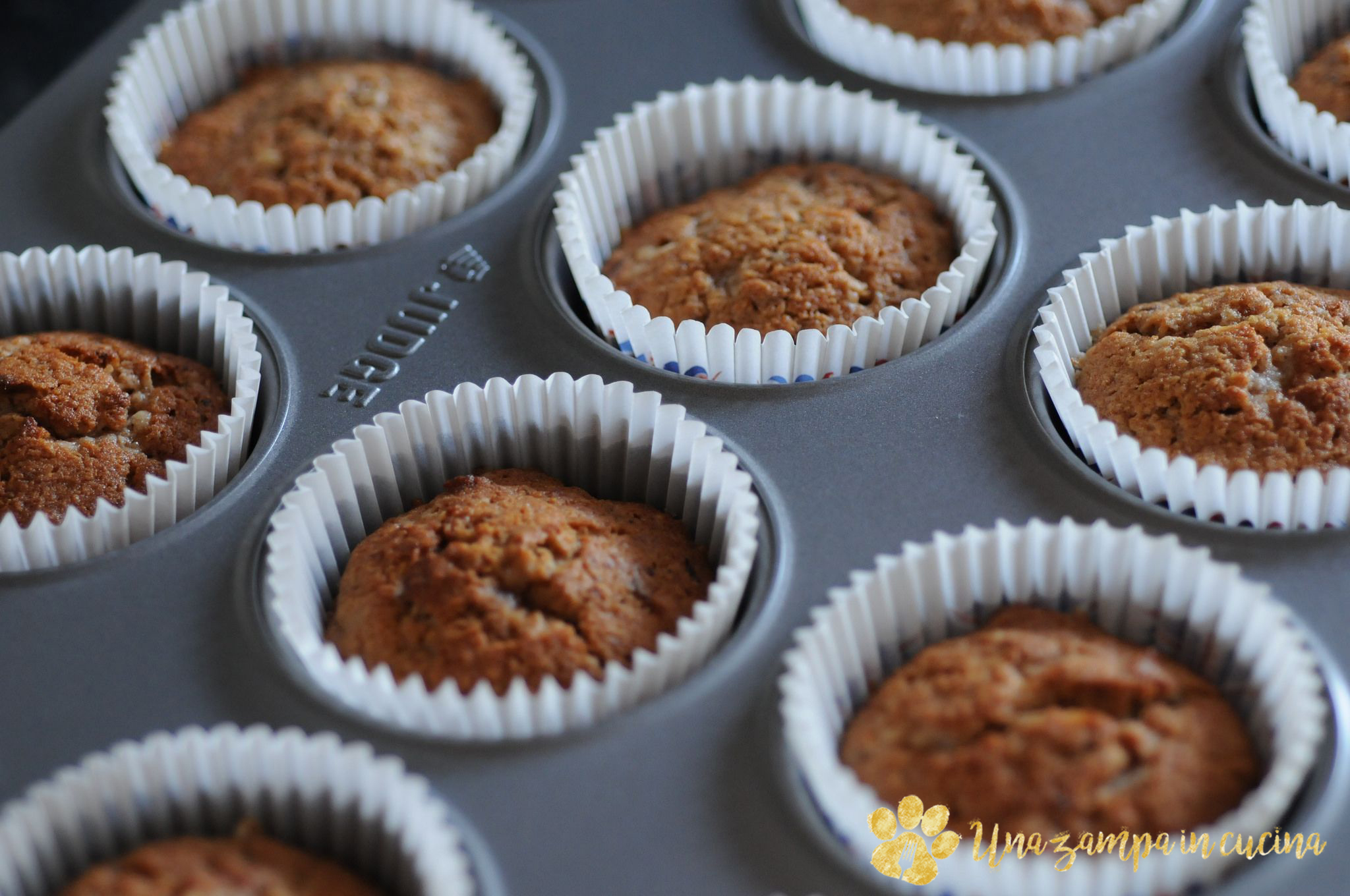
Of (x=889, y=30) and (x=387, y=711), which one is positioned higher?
(x=889, y=30)

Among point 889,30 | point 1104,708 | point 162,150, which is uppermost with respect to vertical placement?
point 889,30

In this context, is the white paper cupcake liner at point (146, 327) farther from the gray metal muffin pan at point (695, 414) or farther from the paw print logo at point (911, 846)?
the paw print logo at point (911, 846)

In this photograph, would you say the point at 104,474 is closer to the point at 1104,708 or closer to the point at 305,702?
the point at 305,702

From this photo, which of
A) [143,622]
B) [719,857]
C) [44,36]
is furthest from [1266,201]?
[44,36]

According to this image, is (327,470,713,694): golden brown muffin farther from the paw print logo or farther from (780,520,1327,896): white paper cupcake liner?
the paw print logo

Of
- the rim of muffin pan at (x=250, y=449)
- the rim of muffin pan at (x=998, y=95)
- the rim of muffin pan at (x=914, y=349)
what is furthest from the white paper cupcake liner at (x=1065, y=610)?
the rim of muffin pan at (x=998, y=95)

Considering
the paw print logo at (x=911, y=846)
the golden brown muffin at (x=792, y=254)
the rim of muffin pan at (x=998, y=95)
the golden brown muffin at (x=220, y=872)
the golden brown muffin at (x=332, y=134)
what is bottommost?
the golden brown muffin at (x=220, y=872)
